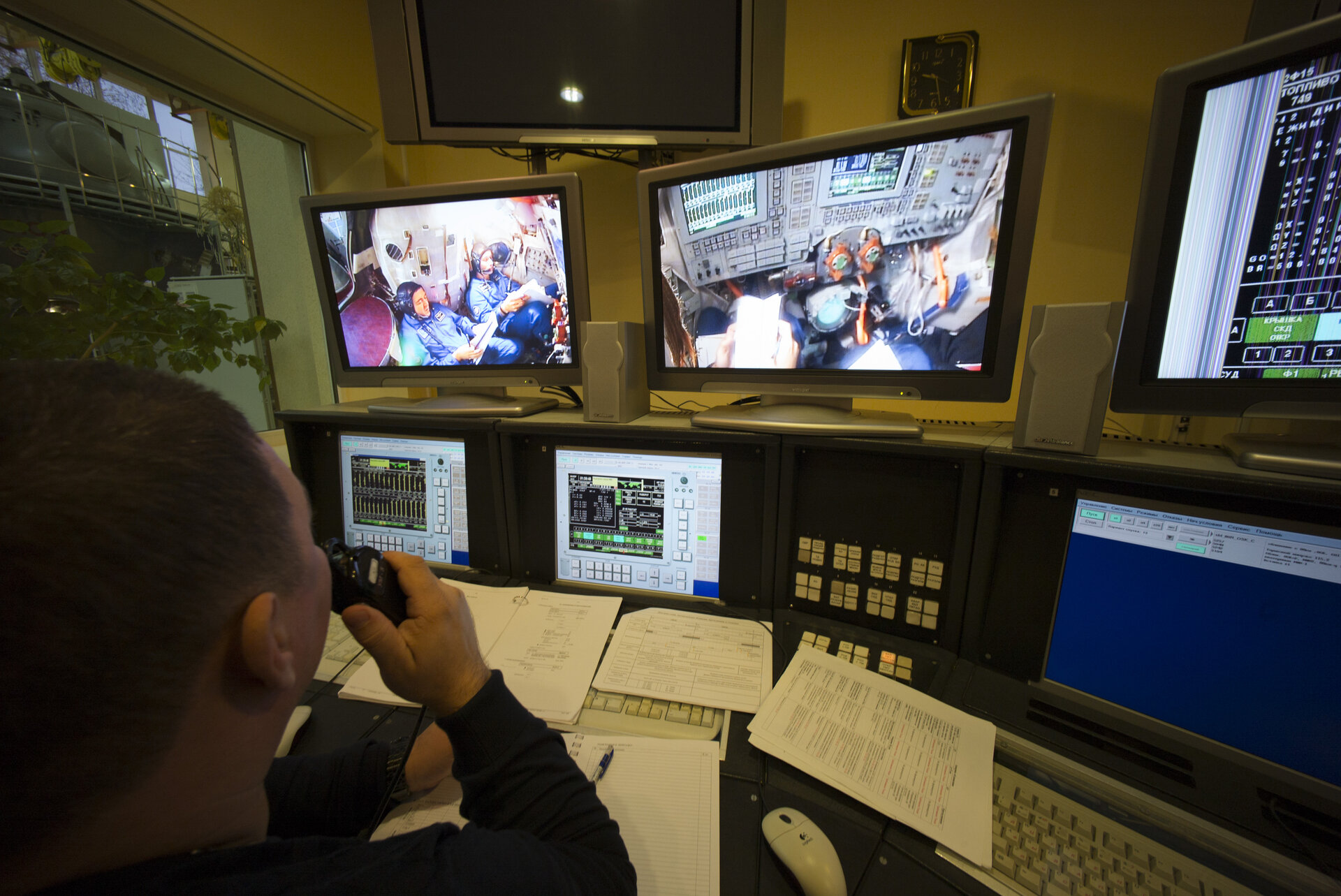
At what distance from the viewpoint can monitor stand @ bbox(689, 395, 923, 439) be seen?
885mm

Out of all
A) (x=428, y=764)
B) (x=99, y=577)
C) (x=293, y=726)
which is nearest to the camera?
(x=99, y=577)

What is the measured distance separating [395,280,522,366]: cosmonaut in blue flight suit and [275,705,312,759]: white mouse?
79cm

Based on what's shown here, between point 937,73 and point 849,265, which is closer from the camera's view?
point 849,265

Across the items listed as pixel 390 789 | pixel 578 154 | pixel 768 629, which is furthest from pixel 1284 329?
pixel 578 154

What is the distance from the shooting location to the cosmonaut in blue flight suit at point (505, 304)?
115cm

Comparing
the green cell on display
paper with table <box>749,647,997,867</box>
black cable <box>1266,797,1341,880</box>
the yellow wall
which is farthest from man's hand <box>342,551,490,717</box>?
the yellow wall

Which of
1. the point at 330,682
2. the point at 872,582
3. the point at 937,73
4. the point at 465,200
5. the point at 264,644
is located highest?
the point at 937,73

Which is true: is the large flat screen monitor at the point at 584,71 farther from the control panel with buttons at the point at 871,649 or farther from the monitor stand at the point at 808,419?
the control panel with buttons at the point at 871,649

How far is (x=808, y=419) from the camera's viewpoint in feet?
3.10

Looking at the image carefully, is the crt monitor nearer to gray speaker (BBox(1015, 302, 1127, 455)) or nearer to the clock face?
gray speaker (BBox(1015, 302, 1127, 455))

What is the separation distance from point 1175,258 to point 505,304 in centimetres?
124

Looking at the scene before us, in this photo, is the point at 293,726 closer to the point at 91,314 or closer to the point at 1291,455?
A: the point at 91,314

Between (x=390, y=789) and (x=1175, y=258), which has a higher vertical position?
(x=1175, y=258)

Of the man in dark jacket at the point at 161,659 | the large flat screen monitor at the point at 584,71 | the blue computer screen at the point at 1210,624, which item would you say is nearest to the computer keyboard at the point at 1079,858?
the blue computer screen at the point at 1210,624
